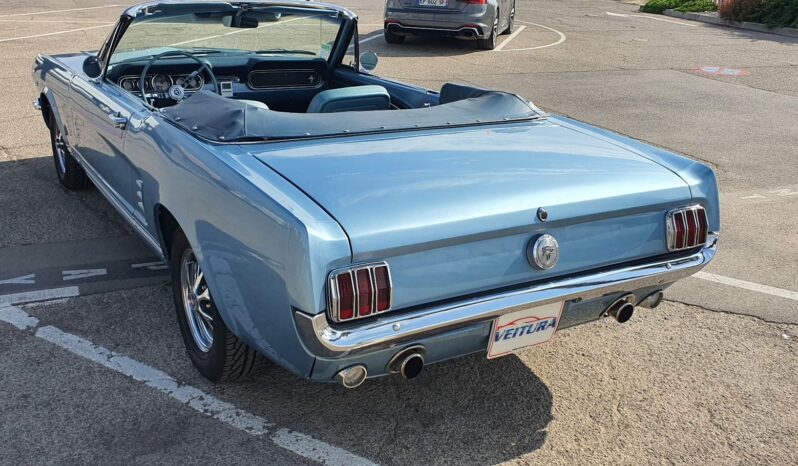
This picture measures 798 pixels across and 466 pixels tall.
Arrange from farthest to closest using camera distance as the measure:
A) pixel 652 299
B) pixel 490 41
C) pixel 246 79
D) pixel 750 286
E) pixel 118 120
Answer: pixel 490 41
pixel 246 79
pixel 750 286
pixel 118 120
pixel 652 299

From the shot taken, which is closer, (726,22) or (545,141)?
(545,141)

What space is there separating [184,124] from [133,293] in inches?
50.9

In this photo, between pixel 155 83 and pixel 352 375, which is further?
pixel 155 83

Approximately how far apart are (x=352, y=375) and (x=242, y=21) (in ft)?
8.61

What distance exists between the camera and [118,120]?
13.2 feet

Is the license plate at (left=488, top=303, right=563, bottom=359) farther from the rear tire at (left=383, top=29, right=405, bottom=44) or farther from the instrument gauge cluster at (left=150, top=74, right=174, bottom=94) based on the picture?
the rear tire at (left=383, top=29, right=405, bottom=44)

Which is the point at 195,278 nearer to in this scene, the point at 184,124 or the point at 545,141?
the point at 184,124

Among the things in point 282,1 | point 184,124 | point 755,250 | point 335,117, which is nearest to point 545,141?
point 335,117

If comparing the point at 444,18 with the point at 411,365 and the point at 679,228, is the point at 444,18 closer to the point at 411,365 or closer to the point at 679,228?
the point at 679,228

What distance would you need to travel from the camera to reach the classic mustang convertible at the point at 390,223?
8.81 ft

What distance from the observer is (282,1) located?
486 centimetres

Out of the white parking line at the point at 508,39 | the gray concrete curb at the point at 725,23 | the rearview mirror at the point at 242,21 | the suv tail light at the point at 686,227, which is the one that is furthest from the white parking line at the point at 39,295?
the gray concrete curb at the point at 725,23

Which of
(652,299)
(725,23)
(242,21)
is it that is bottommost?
(725,23)

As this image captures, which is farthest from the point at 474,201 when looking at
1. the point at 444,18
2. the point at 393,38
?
the point at 393,38
